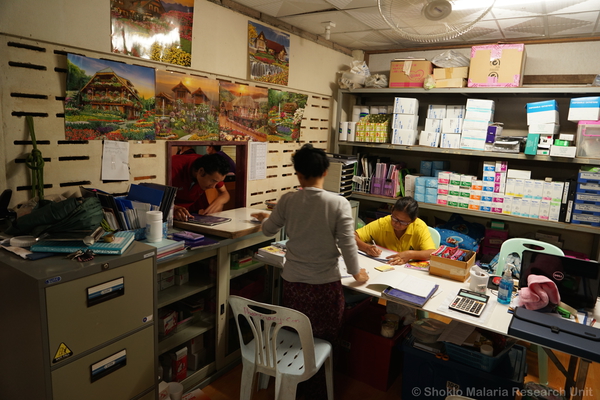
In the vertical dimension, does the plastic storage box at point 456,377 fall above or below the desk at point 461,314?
below

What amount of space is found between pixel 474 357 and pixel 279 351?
1.10 meters

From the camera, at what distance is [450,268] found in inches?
97.9

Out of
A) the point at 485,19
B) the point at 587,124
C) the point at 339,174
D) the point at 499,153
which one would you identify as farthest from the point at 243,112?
the point at 587,124

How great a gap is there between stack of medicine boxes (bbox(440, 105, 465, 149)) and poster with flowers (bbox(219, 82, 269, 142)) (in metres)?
1.76

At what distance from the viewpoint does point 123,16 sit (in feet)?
7.84

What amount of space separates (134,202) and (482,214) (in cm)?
311

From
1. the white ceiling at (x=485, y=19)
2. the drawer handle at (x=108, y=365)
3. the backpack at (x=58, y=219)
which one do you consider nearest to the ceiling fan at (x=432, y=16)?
the white ceiling at (x=485, y=19)

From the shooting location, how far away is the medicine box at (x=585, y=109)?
3.29 metres

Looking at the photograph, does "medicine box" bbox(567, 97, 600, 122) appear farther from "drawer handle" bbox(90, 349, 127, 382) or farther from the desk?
"drawer handle" bbox(90, 349, 127, 382)

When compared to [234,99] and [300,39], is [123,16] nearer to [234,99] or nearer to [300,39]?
[234,99]

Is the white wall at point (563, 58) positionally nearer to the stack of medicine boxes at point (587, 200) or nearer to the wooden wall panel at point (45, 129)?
the stack of medicine boxes at point (587, 200)

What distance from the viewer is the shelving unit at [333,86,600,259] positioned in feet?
11.6

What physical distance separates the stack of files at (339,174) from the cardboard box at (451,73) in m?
1.17

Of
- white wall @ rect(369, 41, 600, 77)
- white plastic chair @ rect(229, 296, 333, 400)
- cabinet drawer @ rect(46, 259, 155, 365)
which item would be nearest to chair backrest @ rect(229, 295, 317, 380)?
white plastic chair @ rect(229, 296, 333, 400)
